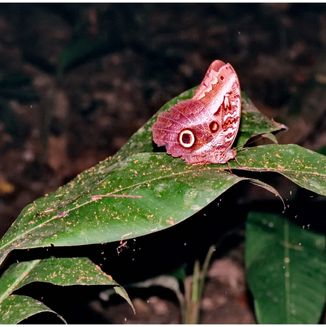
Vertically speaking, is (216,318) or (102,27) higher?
(102,27)

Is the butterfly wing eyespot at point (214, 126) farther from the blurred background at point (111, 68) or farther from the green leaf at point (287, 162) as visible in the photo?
the blurred background at point (111, 68)

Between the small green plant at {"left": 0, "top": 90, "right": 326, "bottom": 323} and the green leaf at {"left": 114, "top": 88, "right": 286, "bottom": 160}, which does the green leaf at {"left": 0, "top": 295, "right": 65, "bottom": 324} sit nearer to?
the small green plant at {"left": 0, "top": 90, "right": 326, "bottom": 323}

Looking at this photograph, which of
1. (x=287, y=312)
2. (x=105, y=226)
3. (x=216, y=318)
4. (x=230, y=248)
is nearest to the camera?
(x=105, y=226)

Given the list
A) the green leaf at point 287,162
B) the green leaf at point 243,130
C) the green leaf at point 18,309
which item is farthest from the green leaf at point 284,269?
the green leaf at point 18,309

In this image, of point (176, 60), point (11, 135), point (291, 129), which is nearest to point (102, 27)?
point (176, 60)

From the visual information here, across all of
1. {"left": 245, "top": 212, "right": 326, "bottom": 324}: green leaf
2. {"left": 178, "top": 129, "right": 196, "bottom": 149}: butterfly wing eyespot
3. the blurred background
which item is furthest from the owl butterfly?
the blurred background

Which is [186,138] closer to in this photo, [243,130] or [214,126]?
[214,126]

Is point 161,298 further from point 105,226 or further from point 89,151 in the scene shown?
point 105,226
